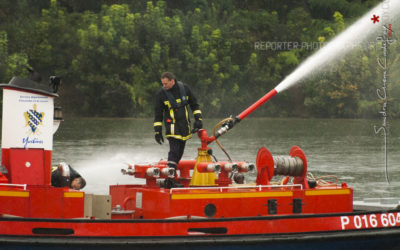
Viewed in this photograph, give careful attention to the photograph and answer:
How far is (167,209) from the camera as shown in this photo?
348 inches

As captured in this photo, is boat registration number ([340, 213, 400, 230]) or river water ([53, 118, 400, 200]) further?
river water ([53, 118, 400, 200])

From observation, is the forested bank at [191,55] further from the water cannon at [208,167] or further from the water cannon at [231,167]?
the water cannon at [208,167]

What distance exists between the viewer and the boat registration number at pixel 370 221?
9.06m

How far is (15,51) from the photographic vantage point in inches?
2051

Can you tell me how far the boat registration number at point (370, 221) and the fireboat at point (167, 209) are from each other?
0.04 ft

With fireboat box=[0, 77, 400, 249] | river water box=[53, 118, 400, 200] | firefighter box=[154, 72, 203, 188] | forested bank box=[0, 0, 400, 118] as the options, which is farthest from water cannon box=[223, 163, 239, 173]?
forested bank box=[0, 0, 400, 118]

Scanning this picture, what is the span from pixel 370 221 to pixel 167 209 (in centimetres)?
227

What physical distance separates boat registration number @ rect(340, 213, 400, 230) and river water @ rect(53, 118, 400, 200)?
11.1 feet

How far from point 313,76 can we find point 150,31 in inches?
428

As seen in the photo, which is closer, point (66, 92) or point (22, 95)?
point (22, 95)

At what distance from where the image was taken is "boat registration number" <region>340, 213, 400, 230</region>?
9062mm

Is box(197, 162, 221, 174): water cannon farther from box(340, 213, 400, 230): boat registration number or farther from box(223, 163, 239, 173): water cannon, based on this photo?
box(340, 213, 400, 230): boat registration number

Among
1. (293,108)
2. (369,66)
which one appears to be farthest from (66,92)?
(369,66)

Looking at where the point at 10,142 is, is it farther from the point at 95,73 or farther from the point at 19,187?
the point at 95,73
